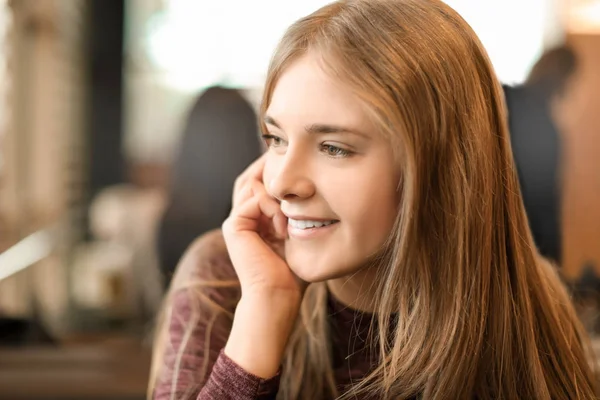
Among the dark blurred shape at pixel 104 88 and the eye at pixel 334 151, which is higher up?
the dark blurred shape at pixel 104 88

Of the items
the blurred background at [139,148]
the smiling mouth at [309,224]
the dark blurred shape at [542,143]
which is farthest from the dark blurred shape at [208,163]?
the smiling mouth at [309,224]

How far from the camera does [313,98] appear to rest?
0.92 meters

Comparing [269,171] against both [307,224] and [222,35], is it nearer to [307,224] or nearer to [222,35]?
[307,224]

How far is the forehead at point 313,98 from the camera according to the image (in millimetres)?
897

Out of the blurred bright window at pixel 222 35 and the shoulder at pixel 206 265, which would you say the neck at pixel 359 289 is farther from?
the blurred bright window at pixel 222 35

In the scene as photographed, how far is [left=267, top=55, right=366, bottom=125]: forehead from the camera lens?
2.94 ft

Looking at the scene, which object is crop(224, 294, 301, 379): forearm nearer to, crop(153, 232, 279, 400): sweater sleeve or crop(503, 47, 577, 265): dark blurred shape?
crop(153, 232, 279, 400): sweater sleeve

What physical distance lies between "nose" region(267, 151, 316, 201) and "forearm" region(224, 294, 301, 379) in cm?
16

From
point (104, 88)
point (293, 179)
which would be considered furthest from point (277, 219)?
point (104, 88)

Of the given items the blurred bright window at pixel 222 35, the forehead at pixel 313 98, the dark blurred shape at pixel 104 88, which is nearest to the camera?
the forehead at pixel 313 98

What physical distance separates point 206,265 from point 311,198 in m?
0.28

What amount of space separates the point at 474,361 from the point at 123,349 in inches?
81.1

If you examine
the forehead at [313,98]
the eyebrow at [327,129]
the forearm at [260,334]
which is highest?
the forehead at [313,98]

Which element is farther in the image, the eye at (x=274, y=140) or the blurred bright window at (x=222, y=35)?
the blurred bright window at (x=222, y=35)
